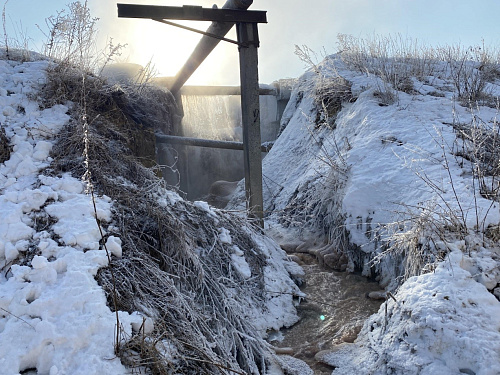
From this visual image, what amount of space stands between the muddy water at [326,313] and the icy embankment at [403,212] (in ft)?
0.46

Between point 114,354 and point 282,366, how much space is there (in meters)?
1.14

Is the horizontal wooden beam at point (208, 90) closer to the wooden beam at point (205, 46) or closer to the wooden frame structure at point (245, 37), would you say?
the wooden beam at point (205, 46)

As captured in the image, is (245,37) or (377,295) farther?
(245,37)

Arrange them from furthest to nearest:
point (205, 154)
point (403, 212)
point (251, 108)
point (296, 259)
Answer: point (205, 154), point (251, 108), point (296, 259), point (403, 212)

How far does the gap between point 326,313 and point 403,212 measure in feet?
3.61

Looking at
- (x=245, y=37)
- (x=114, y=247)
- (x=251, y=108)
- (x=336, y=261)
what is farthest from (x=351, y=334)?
(x=245, y=37)

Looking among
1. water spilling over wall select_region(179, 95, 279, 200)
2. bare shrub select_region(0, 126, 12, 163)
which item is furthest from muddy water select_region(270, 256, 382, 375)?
water spilling over wall select_region(179, 95, 279, 200)

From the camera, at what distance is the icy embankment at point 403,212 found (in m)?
2.21

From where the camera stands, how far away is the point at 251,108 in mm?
4828

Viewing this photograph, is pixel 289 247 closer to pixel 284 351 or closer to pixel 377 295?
pixel 377 295

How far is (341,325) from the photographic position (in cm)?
312

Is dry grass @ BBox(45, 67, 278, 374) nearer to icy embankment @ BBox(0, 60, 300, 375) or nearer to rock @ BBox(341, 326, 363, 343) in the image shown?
icy embankment @ BBox(0, 60, 300, 375)

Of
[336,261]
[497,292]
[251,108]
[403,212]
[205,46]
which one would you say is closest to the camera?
[497,292]

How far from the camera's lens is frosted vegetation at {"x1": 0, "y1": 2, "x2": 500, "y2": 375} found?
200 cm
